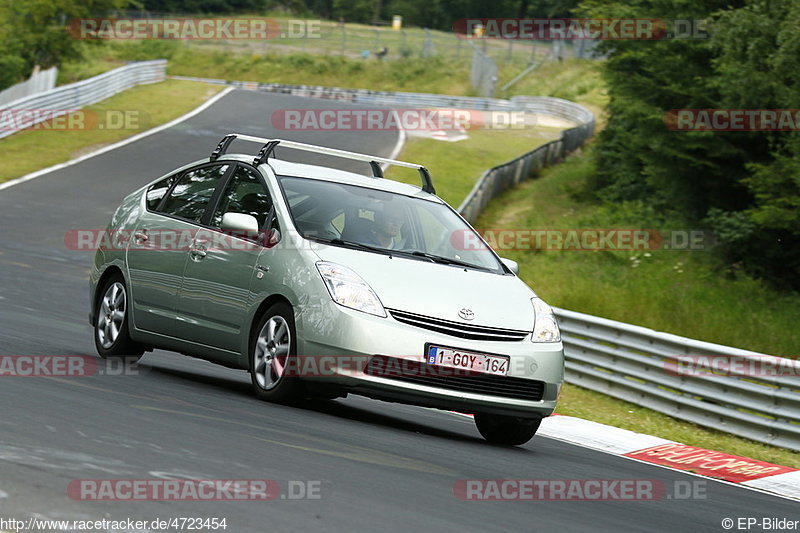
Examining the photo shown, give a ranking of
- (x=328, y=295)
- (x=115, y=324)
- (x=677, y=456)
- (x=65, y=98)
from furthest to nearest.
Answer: (x=65, y=98), (x=115, y=324), (x=677, y=456), (x=328, y=295)

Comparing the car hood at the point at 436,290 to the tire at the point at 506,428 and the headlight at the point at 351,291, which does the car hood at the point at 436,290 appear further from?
the tire at the point at 506,428

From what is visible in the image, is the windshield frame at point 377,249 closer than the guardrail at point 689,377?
Yes

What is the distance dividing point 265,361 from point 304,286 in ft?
2.04

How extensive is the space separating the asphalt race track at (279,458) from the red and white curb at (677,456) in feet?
1.51

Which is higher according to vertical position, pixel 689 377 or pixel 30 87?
pixel 30 87

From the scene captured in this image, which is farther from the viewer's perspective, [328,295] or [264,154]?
[264,154]

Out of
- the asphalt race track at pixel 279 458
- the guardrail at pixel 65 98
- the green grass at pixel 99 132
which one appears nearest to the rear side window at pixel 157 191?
the asphalt race track at pixel 279 458

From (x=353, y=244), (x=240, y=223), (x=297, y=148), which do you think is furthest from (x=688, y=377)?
(x=240, y=223)

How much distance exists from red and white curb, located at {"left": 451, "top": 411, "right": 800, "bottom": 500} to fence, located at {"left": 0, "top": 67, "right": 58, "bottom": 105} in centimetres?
3444

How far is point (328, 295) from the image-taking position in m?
7.91

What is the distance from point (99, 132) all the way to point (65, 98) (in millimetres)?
2160

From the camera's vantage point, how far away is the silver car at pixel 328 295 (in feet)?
25.9

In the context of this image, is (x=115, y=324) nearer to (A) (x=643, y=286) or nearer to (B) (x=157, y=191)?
(B) (x=157, y=191)

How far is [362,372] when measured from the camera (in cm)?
783
